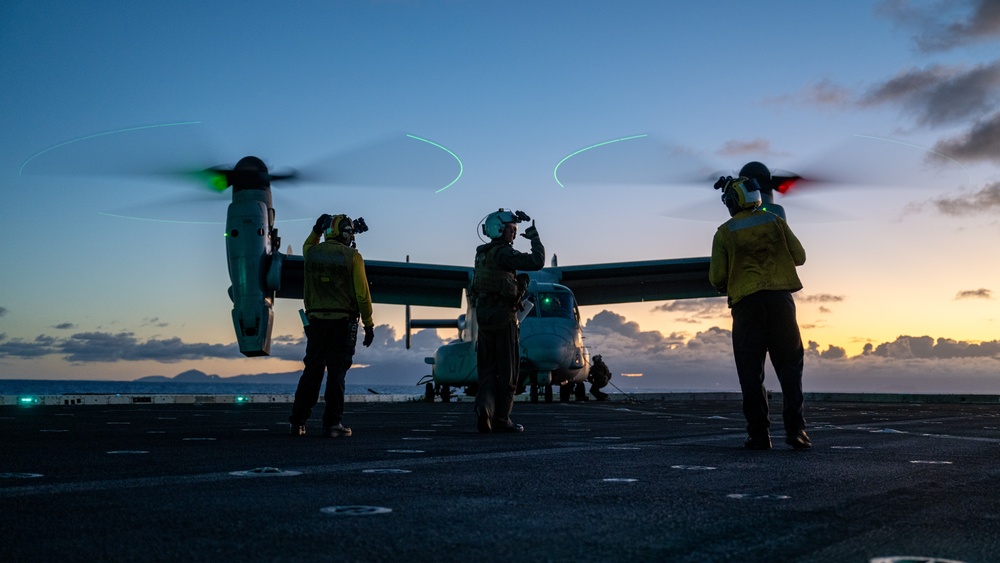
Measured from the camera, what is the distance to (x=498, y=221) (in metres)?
8.67

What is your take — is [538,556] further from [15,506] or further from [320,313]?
[320,313]

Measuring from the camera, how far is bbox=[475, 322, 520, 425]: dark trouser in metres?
8.44

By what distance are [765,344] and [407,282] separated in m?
20.6

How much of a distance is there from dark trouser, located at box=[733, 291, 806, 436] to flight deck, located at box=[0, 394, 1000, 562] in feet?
2.63

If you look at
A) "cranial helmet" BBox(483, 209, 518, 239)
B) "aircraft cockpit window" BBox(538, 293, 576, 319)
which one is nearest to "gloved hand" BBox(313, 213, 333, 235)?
"cranial helmet" BBox(483, 209, 518, 239)

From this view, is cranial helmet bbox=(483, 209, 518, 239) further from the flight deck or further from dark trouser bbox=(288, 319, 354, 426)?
the flight deck

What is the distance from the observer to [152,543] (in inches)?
86.2

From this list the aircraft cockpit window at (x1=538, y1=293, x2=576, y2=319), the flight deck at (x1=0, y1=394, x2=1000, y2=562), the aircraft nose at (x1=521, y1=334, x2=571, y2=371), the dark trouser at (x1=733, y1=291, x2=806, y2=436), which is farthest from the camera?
the aircraft cockpit window at (x1=538, y1=293, x2=576, y2=319)

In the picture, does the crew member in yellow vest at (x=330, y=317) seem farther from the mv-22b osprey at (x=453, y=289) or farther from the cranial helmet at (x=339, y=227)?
the mv-22b osprey at (x=453, y=289)

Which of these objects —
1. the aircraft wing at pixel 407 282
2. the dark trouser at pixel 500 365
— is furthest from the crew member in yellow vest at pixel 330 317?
the aircraft wing at pixel 407 282

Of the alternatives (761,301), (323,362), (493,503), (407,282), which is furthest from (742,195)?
(407,282)

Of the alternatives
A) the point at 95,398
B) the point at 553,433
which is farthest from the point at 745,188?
the point at 95,398

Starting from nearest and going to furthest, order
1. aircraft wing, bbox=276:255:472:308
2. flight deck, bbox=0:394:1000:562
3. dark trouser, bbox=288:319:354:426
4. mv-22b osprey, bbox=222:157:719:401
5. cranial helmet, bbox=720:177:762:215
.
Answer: flight deck, bbox=0:394:1000:562 → cranial helmet, bbox=720:177:762:215 → dark trouser, bbox=288:319:354:426 → mv-22b osprey, bbox=222:157:719:401 → aircraft wing, bbox=276:255:472:308

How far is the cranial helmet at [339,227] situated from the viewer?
27.0ft
